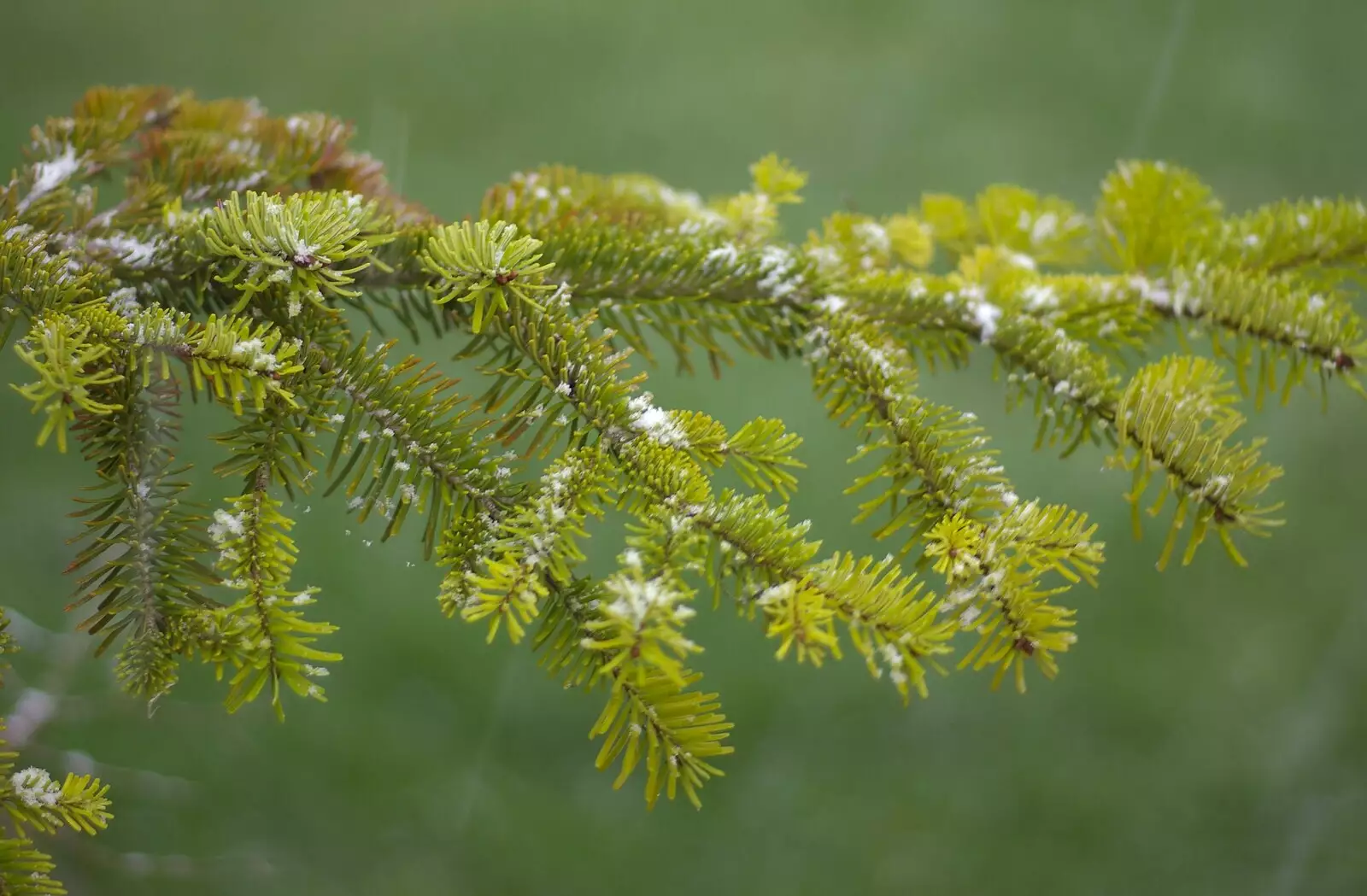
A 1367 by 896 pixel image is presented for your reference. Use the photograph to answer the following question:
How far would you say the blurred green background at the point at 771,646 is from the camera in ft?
2.61

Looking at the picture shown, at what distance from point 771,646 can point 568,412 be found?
69 centimetres

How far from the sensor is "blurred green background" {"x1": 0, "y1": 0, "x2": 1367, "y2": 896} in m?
0.79

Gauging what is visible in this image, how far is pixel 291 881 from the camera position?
0.75m

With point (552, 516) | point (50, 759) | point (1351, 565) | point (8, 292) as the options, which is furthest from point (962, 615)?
point (1351, 565)

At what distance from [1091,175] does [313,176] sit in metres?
1.07

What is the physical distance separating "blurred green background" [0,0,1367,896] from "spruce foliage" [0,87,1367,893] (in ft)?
1.49

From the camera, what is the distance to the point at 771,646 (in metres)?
0.89

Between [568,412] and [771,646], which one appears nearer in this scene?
[568,412]

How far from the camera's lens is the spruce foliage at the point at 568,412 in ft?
0.64

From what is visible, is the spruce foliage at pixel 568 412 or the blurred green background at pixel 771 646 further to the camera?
the blurred green background at pixel 771 646

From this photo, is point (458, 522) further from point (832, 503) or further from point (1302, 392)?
point (1302, 392)

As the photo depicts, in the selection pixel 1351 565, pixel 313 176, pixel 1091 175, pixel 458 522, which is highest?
pixel 1091 175

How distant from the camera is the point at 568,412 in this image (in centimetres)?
24

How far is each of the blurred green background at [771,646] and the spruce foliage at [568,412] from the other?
17.9 inches
